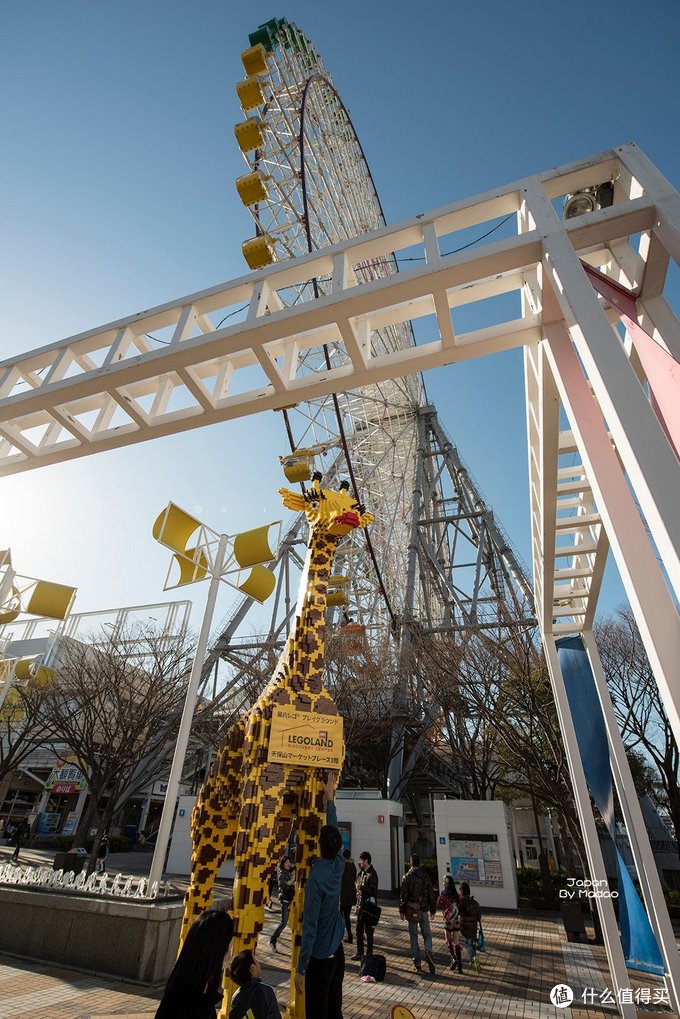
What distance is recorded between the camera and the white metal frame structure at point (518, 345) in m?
2.28

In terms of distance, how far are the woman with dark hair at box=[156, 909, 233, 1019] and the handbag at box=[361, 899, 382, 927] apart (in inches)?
265

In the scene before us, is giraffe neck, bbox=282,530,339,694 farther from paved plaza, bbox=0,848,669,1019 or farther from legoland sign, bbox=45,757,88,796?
legoland sign, bbox=45,757,88,796

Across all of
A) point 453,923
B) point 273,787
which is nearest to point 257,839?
point 273,787

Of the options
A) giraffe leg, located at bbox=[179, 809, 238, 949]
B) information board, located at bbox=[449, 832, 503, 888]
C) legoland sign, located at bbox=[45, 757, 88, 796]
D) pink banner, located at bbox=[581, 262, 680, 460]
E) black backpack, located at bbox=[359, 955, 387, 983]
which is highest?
legoland sign, located at bbox=[45, 757, 88, 796]

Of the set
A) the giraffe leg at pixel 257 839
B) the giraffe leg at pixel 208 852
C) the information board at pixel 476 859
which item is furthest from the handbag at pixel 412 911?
the information board at pixel 476 859

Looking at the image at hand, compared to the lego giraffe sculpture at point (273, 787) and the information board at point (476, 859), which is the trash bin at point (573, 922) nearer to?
the information board at point (476, 859)

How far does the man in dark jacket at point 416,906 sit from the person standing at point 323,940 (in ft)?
15.2

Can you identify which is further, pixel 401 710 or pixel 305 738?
pixel 401 710

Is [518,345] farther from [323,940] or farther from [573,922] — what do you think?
[573,922]

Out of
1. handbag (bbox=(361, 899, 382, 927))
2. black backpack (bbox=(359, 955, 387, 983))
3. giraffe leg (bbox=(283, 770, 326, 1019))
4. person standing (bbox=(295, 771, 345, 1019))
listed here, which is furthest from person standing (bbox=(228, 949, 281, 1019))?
handbag (bbox=(361, 899, 382, 927))

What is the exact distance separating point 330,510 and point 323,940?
3.66 meters

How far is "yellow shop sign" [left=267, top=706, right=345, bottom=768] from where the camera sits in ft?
14.1

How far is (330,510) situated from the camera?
5.78 meters

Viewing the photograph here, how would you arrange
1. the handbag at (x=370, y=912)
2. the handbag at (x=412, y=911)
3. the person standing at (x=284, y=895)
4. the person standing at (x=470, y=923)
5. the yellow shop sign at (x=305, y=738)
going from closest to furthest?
the yellow shop sign at (x=305, y=738) < the handbag at (x=412, y=911) < the handbag at (x=370, y=912) < the person standing at (x=470, y=923) < the person standing at (x=284, y=895)
